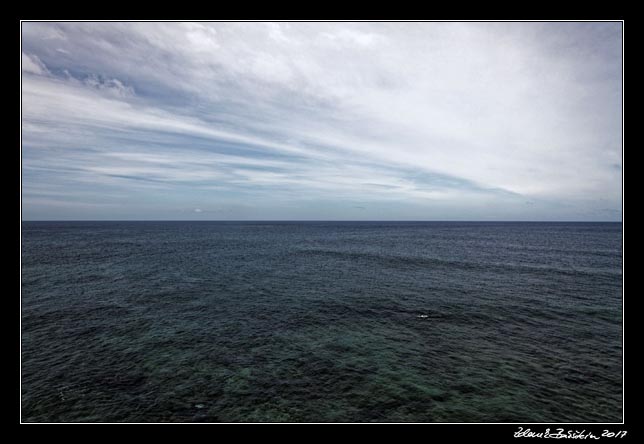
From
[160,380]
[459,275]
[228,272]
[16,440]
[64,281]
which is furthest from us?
[228,272]

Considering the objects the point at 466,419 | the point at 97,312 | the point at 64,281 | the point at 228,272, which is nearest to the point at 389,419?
the point at 466,419

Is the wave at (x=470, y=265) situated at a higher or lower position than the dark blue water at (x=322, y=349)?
higher

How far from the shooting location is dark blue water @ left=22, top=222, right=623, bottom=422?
21.6 metres

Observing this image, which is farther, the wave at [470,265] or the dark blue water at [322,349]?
the wave at [470,265]

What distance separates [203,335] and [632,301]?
Result: 109ft

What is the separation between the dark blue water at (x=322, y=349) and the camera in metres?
21.6

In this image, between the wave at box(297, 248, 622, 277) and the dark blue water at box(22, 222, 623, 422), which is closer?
the dark blue water at box(22, 222, 623, 422)

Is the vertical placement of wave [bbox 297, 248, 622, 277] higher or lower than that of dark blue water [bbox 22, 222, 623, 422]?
higher

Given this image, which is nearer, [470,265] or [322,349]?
[322,349]

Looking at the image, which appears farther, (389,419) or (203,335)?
(203,335)

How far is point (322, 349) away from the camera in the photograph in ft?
98.9

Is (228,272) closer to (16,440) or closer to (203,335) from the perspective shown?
(203,335)

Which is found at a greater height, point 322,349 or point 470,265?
point 470,265

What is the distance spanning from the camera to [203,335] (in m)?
33.3
